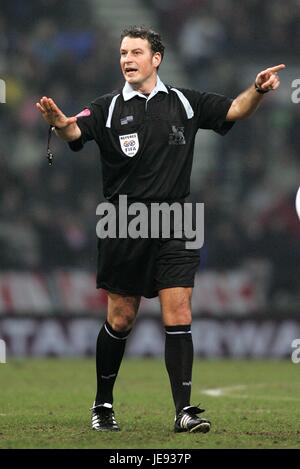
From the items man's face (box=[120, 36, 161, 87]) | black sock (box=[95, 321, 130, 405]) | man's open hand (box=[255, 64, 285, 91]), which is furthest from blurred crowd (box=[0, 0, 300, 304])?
man's open hand (box=[255, 64, 285, 91])

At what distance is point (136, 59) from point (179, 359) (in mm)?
1868

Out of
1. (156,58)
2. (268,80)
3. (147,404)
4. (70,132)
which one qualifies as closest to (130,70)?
(156,58)

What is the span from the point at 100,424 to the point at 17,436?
0.67 meters

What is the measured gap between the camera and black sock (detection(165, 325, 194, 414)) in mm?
7008

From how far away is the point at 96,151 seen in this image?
646 inches

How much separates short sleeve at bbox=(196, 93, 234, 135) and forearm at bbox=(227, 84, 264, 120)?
46 mm

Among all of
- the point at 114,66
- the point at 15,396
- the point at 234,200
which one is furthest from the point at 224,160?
the point at 15,396

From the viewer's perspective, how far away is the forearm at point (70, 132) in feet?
23.2

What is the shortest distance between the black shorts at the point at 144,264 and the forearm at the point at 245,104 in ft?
2.83

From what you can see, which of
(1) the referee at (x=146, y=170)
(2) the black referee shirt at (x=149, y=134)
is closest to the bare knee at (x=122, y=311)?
(1) the referee at (x=146, y=170)

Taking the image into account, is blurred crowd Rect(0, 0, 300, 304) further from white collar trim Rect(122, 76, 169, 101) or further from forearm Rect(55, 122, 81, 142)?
forearm Rect(55, 122, 81, 142)

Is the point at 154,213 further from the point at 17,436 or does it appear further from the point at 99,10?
the point at 99,10

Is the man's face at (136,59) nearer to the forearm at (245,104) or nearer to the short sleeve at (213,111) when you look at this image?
the short sleeve at (213,111)

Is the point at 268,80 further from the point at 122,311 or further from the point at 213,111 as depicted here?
the point at 122,311
